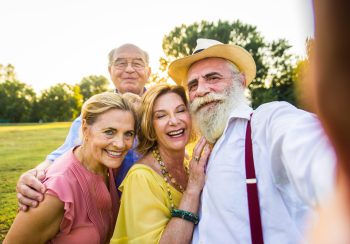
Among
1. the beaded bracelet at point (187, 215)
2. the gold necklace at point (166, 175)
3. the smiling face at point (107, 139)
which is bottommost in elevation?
the beaded bracelet at point (187, 215)

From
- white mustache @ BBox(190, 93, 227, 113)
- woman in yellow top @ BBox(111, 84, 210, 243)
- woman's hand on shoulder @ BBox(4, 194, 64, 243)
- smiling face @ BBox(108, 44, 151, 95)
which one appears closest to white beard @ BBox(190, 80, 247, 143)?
white mustache @ BBox(190, 93, 227, 113)

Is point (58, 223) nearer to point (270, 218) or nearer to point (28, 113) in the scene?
point (270, 218)

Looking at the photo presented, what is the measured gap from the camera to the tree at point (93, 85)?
11000 cm

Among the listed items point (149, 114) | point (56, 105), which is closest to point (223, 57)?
point (149, 114)

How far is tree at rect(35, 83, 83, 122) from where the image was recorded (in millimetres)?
76812

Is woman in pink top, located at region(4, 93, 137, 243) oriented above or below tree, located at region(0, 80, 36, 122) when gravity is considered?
below

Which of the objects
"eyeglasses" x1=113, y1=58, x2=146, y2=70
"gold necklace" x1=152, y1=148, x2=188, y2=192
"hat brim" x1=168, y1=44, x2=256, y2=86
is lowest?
"gold necklace" x1=152, y1=148, x2=188, y2=192

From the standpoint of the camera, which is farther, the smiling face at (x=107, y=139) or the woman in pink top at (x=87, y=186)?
the smiling face at (x=107, y=139)

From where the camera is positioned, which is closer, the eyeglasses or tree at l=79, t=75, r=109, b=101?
the eyeglasses

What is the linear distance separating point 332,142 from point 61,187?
2748mm

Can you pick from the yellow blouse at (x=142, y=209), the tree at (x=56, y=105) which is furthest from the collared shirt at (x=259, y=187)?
the tree at (x=56, y=105)

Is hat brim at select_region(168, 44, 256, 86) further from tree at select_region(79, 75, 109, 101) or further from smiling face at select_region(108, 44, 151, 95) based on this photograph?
tree at select_region(79, 75, 109, 101)

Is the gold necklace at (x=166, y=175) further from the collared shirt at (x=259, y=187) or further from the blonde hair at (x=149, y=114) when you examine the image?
the collared shirt at (x=259, y=187)

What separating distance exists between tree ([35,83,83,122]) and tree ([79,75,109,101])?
24.9 m
